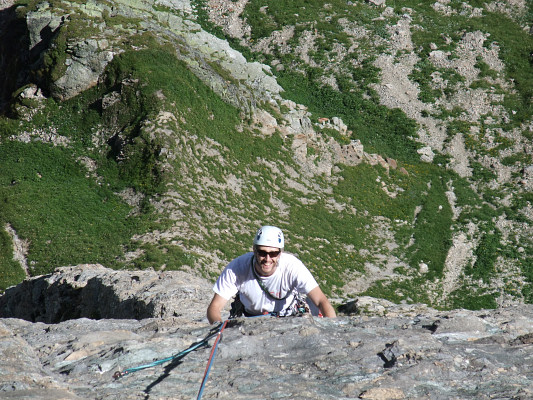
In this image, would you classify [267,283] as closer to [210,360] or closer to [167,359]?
[167,359]

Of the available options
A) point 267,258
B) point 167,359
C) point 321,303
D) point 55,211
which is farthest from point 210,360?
point 55,211

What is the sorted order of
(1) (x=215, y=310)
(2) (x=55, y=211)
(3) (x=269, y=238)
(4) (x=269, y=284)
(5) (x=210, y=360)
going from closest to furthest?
(5) (x=210, y=360) < (3) (x=269, y=238) < (1) (x=215, y=310) < (4) (x=269, y=284) < (2) (x=55, y=211)

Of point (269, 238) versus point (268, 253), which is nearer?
point (269, 238)

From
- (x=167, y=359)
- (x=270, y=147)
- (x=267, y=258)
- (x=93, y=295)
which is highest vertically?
(x=270, y=147)

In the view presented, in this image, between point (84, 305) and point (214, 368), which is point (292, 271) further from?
point (84, 305)

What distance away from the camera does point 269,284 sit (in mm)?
9727

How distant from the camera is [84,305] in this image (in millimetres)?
19156

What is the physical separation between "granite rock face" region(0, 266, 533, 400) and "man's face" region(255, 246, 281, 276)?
946mm

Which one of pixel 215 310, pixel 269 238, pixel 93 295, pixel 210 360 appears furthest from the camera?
pixel 93 295

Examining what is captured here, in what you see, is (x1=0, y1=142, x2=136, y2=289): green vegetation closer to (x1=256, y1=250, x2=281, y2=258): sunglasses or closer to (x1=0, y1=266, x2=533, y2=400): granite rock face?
(x1=0, y1=266, x2=533, y2=400): granite rock face

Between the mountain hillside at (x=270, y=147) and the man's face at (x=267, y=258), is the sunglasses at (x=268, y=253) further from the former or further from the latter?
the mountain hillside at (x=270, y=147)

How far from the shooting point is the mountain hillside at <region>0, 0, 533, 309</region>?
31.1 metres

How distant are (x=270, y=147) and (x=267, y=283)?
1250 inches

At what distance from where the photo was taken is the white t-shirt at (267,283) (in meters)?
9.62
